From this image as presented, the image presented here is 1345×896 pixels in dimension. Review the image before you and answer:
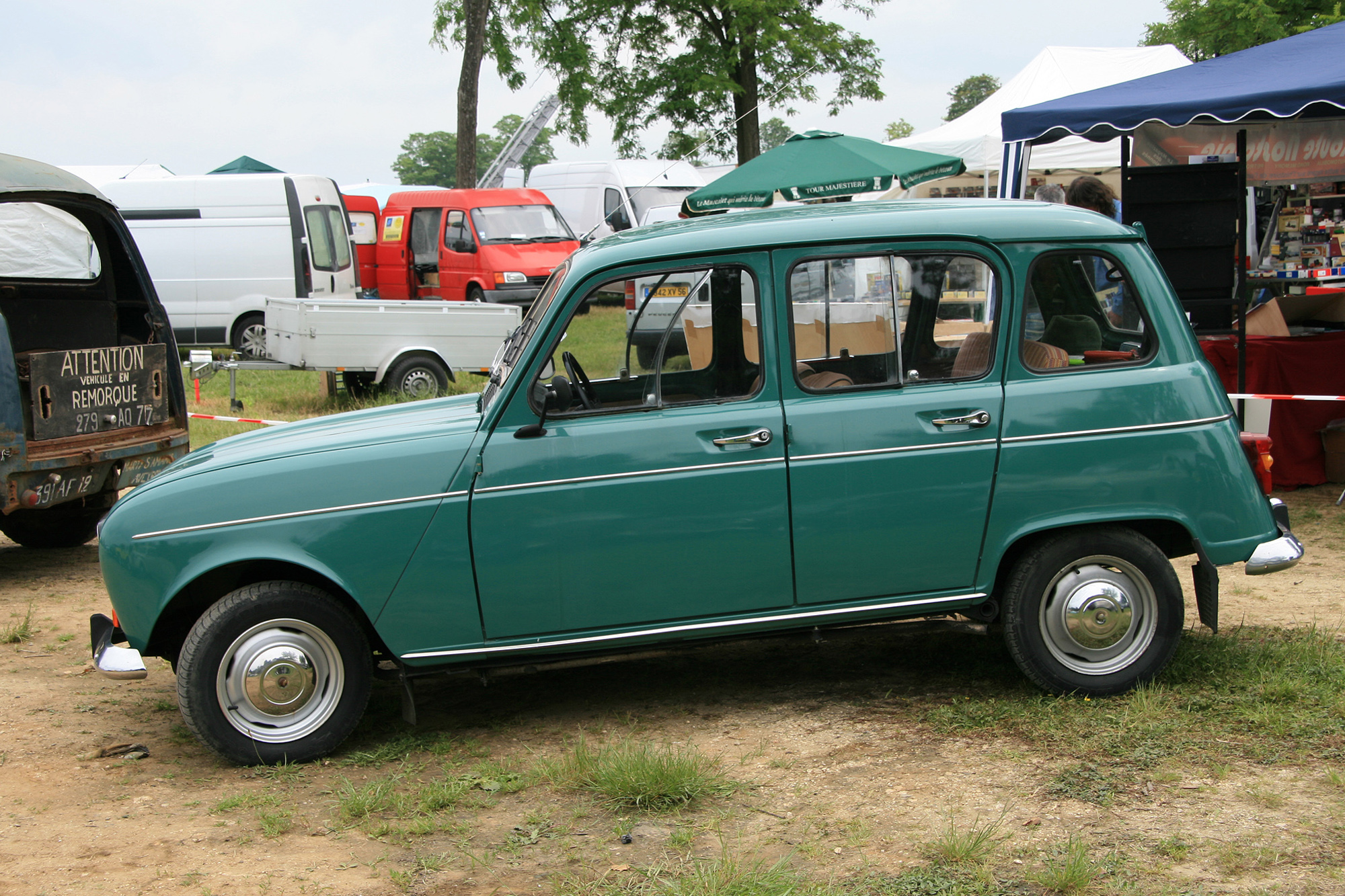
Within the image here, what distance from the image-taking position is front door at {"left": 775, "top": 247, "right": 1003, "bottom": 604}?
→ 14.1 ft

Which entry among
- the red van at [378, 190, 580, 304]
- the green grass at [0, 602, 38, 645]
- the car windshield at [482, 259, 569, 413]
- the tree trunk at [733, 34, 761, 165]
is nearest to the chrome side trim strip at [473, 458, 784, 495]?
the car windshield at [482, 259, 569, 413]

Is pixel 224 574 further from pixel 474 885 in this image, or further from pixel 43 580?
pixel 43 580

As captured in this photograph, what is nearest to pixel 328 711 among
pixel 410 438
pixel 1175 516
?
pixel 410 438

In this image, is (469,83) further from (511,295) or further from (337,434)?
(337,434)

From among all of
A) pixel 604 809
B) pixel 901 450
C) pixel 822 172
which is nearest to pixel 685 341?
pixel 901 450

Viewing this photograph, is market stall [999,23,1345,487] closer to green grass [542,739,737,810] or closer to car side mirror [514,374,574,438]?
car side mirror [514,374,574,438]

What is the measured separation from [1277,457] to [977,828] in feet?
19.8

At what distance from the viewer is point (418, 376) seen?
41.1 ft

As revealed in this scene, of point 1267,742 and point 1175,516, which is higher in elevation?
point 1175,516

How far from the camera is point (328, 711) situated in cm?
430

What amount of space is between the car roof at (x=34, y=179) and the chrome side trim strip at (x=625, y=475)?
409cm

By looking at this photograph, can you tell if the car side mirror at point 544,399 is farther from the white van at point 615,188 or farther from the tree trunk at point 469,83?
the tree trunk at point 469,83

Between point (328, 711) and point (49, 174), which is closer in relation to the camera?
point (328, 711)

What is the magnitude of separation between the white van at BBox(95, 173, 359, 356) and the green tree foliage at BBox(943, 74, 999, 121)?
85433 millimetres
